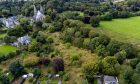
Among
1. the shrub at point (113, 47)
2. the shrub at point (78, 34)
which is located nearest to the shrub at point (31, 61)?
the shrub at point (78, 34)

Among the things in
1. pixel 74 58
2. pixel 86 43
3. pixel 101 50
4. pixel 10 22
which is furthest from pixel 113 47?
pixel 10 22

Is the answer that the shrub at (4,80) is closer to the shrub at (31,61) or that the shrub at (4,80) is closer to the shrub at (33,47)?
the shrub at (31,61)

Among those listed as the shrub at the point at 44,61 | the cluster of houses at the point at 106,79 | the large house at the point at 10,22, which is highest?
the large house at the point at 10,22

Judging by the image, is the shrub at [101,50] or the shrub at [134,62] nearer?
the shrub at [134,62]

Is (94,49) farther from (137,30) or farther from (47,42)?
(137,30)

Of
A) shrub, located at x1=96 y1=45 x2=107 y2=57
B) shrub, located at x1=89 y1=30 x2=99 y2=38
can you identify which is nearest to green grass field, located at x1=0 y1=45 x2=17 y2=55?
shrub, located at x1=89 y1=30 x2=99 y2=38

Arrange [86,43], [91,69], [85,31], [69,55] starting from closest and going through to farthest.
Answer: [91,69] → [69,55] → [86,43] → [85,31]

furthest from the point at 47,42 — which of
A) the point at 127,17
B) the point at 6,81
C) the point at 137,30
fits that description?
the point at 127,17

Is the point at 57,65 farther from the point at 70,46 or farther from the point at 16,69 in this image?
the point at 70,46
